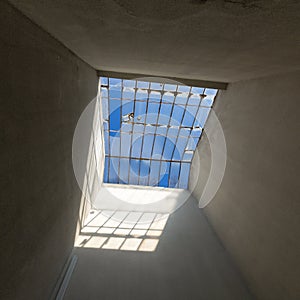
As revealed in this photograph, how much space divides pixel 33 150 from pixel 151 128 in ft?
29.6

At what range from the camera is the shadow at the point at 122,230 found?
6.71 metres

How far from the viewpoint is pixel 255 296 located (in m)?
5.02

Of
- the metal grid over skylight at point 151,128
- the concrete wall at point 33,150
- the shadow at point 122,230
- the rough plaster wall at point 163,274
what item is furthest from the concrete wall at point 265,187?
the concrete wall at point 33,150

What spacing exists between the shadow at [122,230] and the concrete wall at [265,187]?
2.82 metres

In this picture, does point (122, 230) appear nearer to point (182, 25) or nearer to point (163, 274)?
point (163, 274)

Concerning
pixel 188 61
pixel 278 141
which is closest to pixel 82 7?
pixel 188 61

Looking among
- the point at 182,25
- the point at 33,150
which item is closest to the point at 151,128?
the point at 33,150

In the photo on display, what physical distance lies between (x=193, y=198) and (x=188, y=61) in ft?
28.3

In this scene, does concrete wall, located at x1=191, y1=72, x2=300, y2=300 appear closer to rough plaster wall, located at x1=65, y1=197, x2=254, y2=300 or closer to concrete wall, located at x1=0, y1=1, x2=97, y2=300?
rough plaster wall, located at x1=65, y1=197, x2=254, y2=300

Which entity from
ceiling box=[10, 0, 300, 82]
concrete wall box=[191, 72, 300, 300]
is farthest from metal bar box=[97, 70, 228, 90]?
ceiling box=[10, 0, 300, 82]

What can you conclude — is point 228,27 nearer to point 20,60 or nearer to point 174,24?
point 174,24

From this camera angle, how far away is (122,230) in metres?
7.66

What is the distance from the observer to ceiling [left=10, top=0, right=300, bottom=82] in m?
1.73

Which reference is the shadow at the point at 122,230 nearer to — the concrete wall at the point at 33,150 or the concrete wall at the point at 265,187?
the concrete wall at the point at 33,150
